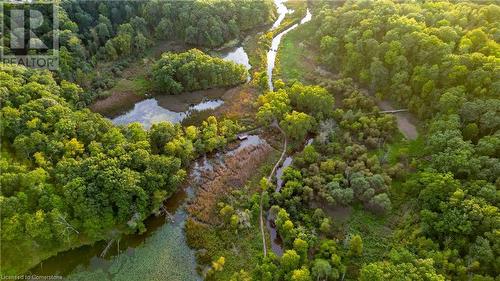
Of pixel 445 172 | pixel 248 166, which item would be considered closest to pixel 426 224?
pixel 445 172

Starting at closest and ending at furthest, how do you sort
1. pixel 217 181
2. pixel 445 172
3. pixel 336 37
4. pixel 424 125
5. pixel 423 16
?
pixel 445 172 → pixel 217 181 → pixel 424 125 → pixel 423 16 → pixel 336 37

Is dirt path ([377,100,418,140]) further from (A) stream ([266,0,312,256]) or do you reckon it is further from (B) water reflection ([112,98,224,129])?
(B) water reflection ([112,98,224,129])

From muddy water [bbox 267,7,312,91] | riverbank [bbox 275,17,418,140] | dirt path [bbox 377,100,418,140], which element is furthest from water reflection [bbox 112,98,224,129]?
dirt path [bbox 377,100,418,140]

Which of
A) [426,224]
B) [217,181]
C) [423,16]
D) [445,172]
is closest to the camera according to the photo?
[426,224]

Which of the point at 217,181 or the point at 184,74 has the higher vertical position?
the point at 184,74

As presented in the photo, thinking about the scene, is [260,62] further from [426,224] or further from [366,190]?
[426,224]

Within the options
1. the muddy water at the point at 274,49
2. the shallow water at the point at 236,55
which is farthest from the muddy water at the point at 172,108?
the shallow water at the point at 236,55

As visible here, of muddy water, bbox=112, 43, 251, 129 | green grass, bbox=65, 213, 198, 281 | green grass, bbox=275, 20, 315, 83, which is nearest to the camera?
green grass, bbox=65, 213, 198, 281
